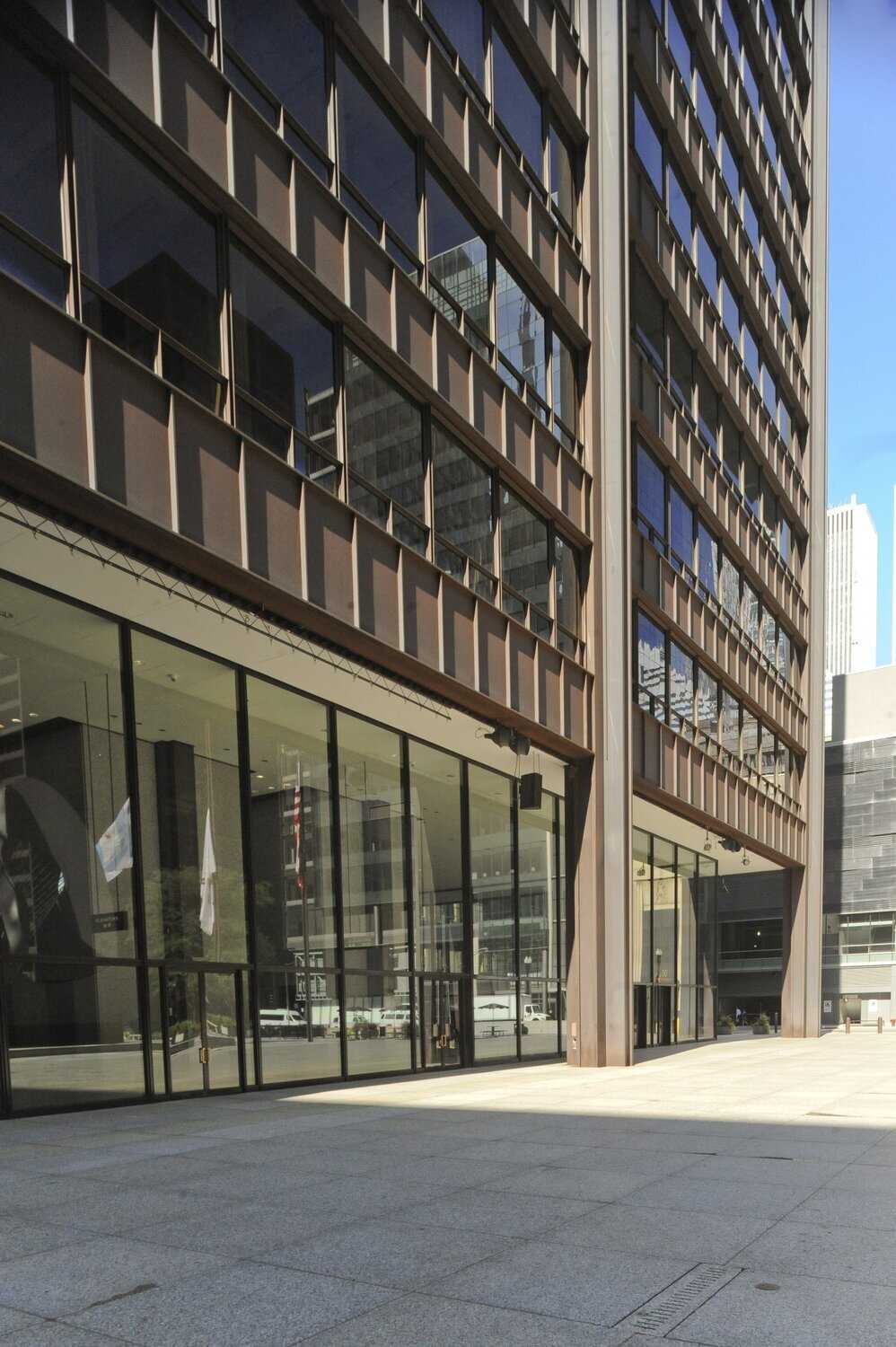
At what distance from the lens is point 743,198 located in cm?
3766

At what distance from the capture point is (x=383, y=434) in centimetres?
1805

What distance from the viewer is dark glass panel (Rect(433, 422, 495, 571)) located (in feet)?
63.8

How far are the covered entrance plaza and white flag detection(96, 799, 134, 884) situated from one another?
10.9 feet

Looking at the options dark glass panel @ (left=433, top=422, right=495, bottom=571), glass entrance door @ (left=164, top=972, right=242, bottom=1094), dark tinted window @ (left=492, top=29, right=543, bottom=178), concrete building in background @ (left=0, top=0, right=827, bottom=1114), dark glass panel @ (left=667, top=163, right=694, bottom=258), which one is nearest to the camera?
concrete building in background @ (left=0, top=0, right=827, bottom=1114)

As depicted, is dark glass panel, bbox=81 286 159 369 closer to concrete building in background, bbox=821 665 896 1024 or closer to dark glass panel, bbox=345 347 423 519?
dark glass panel, bbox=345 347 423 519

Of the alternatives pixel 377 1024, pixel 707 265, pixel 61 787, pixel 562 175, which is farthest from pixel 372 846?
pixel 707 265

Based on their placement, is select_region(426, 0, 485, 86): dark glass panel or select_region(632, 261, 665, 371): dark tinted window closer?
select_region(426, 0, 485, 86): dark glass panel

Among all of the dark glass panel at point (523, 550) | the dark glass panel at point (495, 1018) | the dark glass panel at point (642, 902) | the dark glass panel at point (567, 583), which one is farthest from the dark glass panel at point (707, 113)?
the dark glass panel at point (495, 1018)

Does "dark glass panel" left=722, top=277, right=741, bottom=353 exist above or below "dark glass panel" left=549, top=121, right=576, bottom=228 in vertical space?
above

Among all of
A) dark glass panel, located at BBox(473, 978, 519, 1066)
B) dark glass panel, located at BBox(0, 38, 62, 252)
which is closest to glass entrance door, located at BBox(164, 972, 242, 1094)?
dark glass panel, located at BBox(473, 978, 519, 1066)

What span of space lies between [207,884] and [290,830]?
2.06m

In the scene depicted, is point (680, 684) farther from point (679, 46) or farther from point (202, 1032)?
point (679, 46)

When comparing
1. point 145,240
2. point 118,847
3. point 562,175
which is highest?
point 562,175

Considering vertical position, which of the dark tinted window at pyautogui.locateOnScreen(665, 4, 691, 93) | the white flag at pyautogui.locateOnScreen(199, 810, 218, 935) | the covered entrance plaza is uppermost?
the dark tinted window at pyautogui.locateOnScreen(665, 4, 691, 93)
